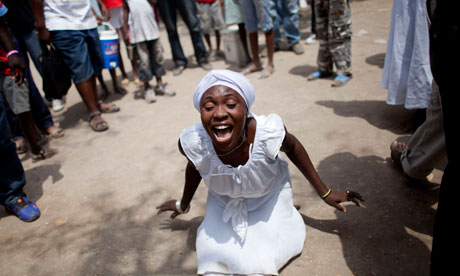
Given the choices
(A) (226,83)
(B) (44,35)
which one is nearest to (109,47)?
(B) (44,35)

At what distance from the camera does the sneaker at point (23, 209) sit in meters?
2.72

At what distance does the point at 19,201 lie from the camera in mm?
2771

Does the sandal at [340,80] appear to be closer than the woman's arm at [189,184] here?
No

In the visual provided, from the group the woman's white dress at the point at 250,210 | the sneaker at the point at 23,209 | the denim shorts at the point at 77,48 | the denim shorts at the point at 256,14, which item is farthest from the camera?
the denim shorts at the point at 256,14

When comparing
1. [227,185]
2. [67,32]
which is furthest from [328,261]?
[67,32]

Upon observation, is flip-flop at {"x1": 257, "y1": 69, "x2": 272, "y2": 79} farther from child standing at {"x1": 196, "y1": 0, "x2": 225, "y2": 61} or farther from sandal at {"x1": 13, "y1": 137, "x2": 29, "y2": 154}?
sandal at {"x1": 13, "y1": 137, "x2": 29, "y2": 154}

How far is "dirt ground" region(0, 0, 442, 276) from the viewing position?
80.5 inches

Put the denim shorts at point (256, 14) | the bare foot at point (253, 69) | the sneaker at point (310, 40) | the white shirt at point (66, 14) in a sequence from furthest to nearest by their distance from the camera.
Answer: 1. the sneaker at point (310, 40)
2. the bare foot at point (253, 69)
3. the denim shorts at point (256, 14)
4. the white shirt at point (66, 14)

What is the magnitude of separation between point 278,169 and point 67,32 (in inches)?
127

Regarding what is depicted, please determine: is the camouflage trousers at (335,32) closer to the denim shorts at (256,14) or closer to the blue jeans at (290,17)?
the denim shorts at (256,14)

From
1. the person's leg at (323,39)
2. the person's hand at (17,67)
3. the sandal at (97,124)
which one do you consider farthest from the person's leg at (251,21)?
the person's hand at (17,67)

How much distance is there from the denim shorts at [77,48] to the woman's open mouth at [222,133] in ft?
9.76

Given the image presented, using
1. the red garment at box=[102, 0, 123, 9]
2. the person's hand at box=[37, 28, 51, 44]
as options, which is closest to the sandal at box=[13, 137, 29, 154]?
the person's hand at box=[37, 28, 51, 44]

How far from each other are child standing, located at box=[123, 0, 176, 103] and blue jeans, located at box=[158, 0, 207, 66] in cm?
95
